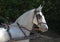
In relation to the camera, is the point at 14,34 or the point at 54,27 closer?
the point at 14,34

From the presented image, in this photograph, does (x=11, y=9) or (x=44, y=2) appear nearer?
(x=11, y=9)

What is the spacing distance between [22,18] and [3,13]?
3.54m

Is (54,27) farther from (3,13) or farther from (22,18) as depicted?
(22,18)

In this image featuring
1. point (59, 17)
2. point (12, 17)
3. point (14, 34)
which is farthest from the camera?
point (59, 17)

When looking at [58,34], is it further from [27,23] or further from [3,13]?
[27,23]

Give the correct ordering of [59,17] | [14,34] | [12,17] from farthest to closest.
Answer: [59,17]
[12,17]
[14,34]

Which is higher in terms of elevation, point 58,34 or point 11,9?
point 11,9

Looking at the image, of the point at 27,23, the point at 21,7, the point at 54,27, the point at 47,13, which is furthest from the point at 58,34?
the point at 27,23

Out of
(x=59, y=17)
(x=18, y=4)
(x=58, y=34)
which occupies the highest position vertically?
(x=18, y=4)

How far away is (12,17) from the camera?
7.96 m

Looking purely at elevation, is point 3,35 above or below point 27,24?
below

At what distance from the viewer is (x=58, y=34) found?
31.5 ft

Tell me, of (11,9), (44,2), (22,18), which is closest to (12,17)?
(11,9)

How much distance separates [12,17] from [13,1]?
0.52 meters
